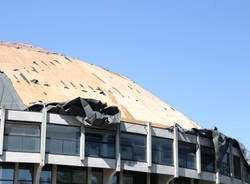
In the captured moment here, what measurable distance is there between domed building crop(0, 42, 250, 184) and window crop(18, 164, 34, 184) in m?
0.06

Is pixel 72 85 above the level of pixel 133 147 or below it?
above

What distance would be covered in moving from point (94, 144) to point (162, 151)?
5235mm

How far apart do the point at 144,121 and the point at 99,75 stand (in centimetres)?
992

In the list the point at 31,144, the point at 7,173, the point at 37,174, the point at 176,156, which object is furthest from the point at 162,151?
the point at 7,173

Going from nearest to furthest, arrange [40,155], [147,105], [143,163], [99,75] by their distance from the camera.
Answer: [40,155], [143,163], [147,105], [99,75]

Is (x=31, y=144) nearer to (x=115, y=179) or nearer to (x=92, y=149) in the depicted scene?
(x=92, y=149)

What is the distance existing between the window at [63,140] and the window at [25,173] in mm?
1724

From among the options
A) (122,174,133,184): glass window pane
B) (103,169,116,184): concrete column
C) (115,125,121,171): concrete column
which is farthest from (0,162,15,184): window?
(122,174,133,184): glass window pane

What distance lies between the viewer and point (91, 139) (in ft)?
116

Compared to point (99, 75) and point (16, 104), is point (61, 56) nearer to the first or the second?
point (99, 75)

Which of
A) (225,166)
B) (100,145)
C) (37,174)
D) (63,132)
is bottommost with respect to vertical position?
(37,174)

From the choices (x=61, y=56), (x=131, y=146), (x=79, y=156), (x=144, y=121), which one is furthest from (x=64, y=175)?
(x=61, y=56)

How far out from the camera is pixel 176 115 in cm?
4850

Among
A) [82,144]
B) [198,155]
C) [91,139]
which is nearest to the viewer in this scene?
[82,144]
